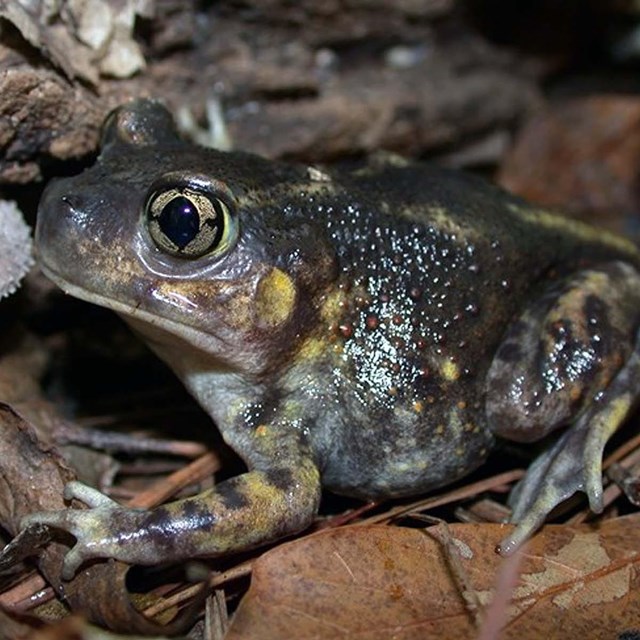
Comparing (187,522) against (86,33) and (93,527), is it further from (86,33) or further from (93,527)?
(86,33)

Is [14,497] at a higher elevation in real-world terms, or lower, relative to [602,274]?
lower

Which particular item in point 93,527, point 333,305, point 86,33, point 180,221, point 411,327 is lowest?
point 93,527

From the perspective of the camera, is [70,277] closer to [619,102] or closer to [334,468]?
[334,468]

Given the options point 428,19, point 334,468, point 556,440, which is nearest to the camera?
point 334,468

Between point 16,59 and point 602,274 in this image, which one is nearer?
point 16,59

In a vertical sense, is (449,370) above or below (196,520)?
above

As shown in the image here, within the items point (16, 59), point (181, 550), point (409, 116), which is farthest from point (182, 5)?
point (181, 550)

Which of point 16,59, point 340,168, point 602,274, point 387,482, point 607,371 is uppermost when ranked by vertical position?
point 16,59

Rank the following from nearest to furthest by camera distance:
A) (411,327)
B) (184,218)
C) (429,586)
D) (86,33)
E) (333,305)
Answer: (429,586) → (184,218) → (333,305) → (411,327) → (86,33)

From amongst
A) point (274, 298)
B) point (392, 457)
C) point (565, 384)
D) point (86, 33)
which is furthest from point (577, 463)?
point (86, 33)
